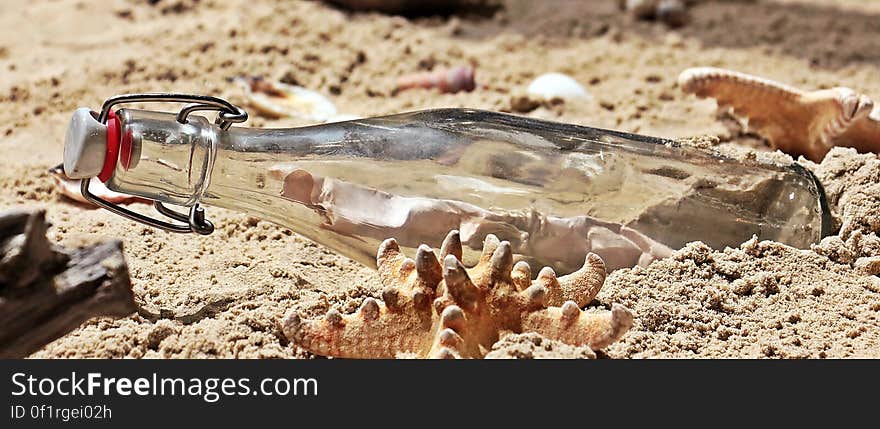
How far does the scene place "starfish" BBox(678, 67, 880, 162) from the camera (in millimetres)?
1804

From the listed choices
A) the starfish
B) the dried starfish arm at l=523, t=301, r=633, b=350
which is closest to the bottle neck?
the dried starfish arm at l=523, t=301, r=633, b=350

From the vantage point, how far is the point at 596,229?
1.55 m

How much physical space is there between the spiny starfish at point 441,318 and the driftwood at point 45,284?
0.24 metres

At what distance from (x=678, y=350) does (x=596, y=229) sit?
0.27 meters

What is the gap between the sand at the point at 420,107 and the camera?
4.55ft

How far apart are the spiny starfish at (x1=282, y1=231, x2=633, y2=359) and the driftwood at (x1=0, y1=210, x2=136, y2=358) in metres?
0.24

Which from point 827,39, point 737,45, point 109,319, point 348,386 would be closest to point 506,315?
point 348,386

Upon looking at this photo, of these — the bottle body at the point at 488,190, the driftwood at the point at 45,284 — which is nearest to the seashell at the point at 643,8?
the bottle body at the point at 488,190

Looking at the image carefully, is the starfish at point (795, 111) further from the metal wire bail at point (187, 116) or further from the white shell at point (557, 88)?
the metal wire bail at point (187, 116)

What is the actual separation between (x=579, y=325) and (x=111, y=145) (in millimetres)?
707

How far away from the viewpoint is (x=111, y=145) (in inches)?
52.5

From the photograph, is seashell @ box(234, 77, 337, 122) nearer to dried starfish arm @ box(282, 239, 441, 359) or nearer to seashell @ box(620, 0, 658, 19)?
dried starfish arm @ box(282, 239, 441, 359)

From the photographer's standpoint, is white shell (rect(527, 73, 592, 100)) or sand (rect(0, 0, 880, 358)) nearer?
sand (rect(0, 0, 880, 358))

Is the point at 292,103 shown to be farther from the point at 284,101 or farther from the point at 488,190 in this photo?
the point at 488,190
